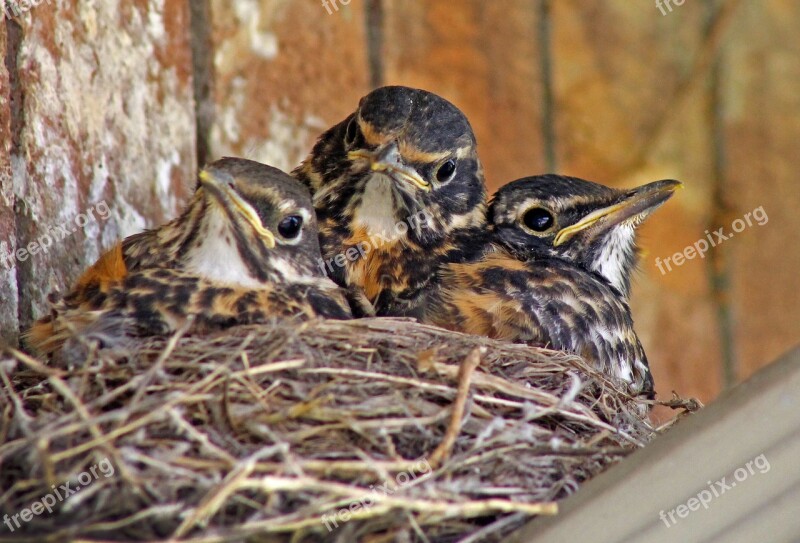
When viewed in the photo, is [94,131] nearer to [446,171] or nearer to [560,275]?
[446,171]

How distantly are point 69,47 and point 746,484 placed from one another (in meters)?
2.07

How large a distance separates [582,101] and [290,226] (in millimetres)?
2043

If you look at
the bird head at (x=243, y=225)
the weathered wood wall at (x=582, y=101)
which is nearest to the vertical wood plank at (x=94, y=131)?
the weathered wood wall at (x=582, y=101)

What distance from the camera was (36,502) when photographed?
2.12 meters

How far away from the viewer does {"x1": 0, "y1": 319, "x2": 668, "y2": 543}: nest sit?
6.81ft

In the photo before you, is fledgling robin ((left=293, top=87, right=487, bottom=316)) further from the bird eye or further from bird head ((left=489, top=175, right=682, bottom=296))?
bird head ((left=489, top=175, right=682, bottom=296))

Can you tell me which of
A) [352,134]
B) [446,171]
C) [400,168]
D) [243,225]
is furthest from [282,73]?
[243,225]

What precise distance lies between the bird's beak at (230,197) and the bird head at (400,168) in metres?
0.40

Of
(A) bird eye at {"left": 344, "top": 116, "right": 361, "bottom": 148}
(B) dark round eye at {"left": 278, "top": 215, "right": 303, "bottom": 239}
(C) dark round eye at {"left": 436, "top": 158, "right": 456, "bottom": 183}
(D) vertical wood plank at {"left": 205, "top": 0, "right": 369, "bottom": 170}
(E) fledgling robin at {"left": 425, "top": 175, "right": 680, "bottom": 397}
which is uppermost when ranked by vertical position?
(D) vertical wood plank at {"left": 205, "top": 0, "right": 369, "bottom": 170}

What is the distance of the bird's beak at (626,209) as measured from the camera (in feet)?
11.0

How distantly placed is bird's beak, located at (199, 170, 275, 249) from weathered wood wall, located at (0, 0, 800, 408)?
68cm

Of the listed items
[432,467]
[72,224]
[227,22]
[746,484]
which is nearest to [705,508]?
[746,484]

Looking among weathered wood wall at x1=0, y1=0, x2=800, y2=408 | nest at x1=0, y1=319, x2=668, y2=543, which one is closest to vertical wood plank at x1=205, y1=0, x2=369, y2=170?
weathered wood wall at x1=0, y1=0, x2=800, y2=408

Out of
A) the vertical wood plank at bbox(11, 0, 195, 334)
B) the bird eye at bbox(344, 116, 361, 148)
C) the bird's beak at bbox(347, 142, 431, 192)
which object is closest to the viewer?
the vertical wood plank at bbox(11, 0, 195, 334)
